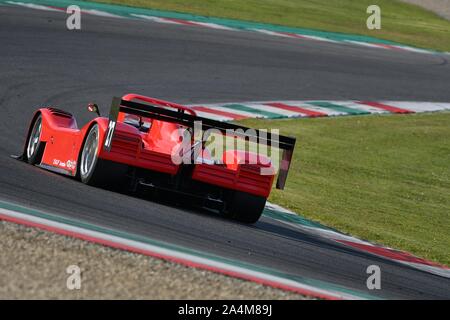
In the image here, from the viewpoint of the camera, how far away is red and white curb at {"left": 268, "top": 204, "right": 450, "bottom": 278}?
1025cm

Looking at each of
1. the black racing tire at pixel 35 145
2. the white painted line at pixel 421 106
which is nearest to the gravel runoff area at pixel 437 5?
the white painted line at pixel 421 106

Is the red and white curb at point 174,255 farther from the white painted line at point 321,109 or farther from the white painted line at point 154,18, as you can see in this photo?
the white painted line at point 154,18

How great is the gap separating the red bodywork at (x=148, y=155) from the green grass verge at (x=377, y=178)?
2.02 metres

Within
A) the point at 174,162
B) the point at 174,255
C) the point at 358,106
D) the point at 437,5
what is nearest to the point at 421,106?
the point at 358,106

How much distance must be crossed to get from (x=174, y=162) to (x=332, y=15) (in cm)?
2244

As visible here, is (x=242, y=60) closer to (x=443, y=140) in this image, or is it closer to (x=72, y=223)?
(x=443, y=140)

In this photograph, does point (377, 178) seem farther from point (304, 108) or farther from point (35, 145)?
point (35, 145)

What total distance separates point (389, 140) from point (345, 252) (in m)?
8.86

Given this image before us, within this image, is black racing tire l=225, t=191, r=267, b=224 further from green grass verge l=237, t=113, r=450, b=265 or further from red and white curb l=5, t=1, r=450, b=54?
red and white curb l=5, t=1, r=450, b=54

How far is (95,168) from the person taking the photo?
32.5 ft

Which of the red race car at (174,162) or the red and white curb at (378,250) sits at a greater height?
the red race car at (174,162)

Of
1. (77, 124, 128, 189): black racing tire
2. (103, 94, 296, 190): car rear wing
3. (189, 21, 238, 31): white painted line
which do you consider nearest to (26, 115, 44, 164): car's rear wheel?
(77, 124, 128, 189): black racing tire

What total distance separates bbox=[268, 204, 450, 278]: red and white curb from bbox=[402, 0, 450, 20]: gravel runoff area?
2656cm

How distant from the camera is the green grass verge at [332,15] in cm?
2753
